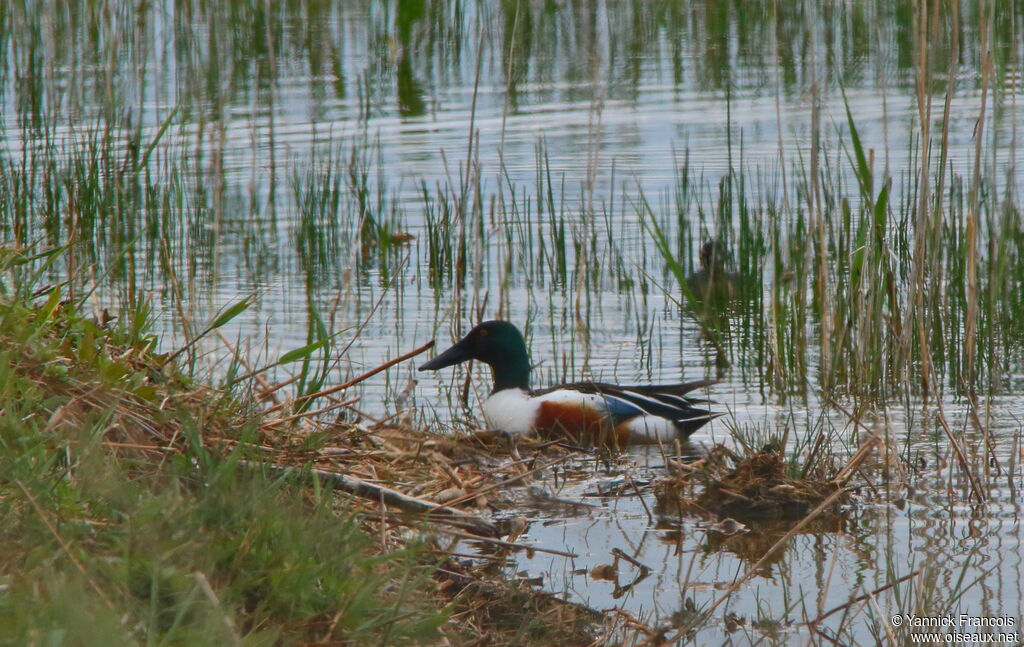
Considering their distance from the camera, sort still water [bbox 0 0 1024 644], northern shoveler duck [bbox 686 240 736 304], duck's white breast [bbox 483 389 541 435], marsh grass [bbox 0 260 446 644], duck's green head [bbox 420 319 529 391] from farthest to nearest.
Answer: northern shoveler duck [bbox 686 240 736 304]
duck's green head [bbox 420 319 529 391]
duck's white breast [bbox 483 389 541 435]
still water [bbox 0 0 1024 644]
marsh grass [bbox 0 260 446 644]

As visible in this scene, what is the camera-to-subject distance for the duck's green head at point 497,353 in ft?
18.5

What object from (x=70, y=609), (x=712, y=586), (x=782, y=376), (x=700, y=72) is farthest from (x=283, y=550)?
(x=700, y=72)

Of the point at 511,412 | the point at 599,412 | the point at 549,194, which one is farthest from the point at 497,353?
the point at 549,194

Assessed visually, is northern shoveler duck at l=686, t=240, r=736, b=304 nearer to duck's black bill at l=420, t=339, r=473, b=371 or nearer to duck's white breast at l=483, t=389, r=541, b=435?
duck's black bill at l=420, t=339, r=473, b=371

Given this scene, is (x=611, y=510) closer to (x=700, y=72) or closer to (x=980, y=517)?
(x=980, y=517)

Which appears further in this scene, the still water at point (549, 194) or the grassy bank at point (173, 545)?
the still water at point (549, 194)

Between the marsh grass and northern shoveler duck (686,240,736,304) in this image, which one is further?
northern shoveler duck (686,240,736,304)

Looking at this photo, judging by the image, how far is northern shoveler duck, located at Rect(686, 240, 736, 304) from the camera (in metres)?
7.07

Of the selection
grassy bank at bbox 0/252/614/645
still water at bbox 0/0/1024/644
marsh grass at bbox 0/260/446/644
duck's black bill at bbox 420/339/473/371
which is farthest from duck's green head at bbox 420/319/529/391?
marsh grass at bbox 0/260/446/644

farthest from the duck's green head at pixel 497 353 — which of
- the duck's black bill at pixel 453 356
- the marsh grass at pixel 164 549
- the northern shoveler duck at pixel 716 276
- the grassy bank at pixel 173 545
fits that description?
→ the marsh grass at pixel 164 549

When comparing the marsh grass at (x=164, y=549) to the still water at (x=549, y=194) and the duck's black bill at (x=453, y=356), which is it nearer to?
the still water at (x=549, y=194)

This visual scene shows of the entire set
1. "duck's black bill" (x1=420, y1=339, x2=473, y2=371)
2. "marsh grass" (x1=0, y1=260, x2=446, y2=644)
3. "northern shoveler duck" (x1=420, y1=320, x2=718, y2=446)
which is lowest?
"northern shoveler duck" (x1=420, y1=320, x2=718, y2=446)

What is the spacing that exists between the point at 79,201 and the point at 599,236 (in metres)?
3.04

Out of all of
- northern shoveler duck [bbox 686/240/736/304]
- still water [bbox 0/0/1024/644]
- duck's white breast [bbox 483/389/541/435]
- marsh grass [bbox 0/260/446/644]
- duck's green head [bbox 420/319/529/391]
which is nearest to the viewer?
marsh grass [bbox 0/260/446/644]
